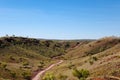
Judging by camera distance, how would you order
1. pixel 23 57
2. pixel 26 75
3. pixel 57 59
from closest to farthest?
pixel 26 75
pixel 23 57
pixel 57 59

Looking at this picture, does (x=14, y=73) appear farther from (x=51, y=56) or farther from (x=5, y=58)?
(x=51, y=56)

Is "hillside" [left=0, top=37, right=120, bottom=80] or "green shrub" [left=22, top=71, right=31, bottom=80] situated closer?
"hillside" [left=0, top=37, right=120, bottom=80]

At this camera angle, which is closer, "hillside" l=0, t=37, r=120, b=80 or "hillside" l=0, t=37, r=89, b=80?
"hillside" l=0, t=37, r=120, b=80

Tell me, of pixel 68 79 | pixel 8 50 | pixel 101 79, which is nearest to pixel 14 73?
pixel 68 79

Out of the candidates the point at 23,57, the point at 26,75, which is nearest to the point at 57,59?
the point at 23,57

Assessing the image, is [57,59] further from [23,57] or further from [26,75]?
[26,75]

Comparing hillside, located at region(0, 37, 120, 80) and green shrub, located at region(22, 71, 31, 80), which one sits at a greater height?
hillside, located at region(0, 37, 120, 80)

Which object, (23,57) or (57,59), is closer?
(23,57)

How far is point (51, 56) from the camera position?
12462cm

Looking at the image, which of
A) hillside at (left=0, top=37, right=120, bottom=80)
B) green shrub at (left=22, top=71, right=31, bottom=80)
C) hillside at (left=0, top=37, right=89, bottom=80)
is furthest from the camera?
hillside at (left=0, top=37, right=89, bottom=80)

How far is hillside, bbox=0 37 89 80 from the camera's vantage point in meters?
64.3

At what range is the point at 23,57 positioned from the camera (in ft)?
333

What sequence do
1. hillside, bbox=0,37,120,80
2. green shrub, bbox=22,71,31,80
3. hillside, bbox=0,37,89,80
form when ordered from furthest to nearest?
hillside, bbox=0,37,89,80, green shrub, bbox=22,71,31,80, hillside, bbox=0,37,120,80

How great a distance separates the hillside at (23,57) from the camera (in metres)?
64.3
